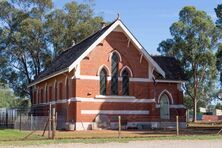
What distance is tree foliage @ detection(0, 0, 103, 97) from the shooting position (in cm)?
6238

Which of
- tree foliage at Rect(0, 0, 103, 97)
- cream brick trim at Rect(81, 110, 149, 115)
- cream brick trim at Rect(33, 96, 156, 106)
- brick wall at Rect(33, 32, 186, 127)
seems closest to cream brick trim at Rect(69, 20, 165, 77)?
brick wall at Rect(33, 32, 186, 127)

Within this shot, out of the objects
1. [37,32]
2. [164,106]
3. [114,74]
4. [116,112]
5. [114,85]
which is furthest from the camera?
[37,32]

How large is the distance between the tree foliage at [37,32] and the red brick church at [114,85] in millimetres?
19904

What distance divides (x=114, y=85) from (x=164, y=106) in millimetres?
6479

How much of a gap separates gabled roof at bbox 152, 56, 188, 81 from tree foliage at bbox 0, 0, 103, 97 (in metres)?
17.0

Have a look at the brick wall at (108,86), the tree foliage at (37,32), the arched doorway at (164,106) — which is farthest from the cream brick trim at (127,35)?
the tree foliage at (37,32)

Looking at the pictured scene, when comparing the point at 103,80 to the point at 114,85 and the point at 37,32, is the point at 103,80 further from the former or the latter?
the point at 37,32

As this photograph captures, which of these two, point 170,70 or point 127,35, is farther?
point 170,70

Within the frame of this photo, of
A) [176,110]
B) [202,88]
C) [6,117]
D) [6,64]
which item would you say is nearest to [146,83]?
[176,110]

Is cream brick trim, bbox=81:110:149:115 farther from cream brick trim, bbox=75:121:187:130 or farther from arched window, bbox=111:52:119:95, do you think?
arched window, bbox=111:52:119:95

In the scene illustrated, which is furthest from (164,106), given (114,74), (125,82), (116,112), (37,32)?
(37,32)

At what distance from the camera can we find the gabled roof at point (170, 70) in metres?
43.9

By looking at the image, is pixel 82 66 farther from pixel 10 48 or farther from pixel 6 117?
pixel 10 48

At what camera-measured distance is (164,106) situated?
4397 centimetres
